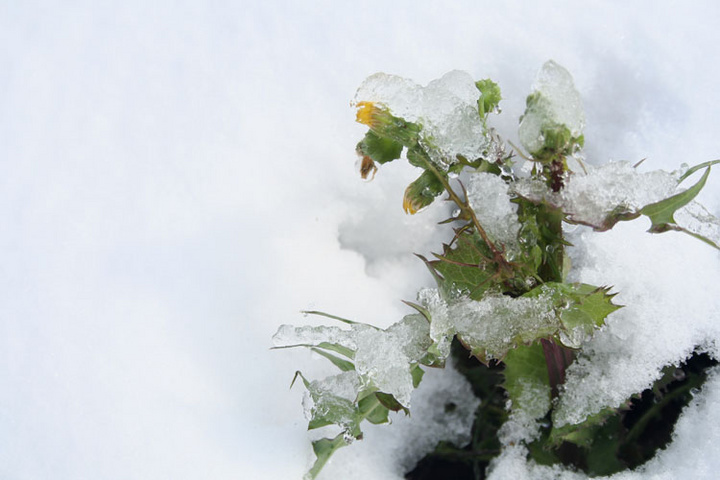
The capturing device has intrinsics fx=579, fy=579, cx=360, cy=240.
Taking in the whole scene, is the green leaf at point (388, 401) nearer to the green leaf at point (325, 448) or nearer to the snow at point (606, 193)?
the green leaf at point (325, 448)

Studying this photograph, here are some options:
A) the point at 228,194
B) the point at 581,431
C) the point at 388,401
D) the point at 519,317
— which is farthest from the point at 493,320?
the point at 228,194

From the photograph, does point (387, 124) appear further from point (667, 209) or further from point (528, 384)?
point (528, 384)

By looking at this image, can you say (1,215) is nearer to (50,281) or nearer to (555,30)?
(50,281)

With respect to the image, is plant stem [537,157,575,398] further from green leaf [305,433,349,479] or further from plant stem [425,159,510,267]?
green leaf [305,433,349,479]

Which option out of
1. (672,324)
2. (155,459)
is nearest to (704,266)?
(672,324)

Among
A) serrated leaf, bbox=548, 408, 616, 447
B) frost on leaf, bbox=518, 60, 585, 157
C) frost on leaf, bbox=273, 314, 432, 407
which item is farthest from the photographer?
serrated leaf, bbox=548, 408, 616, 447

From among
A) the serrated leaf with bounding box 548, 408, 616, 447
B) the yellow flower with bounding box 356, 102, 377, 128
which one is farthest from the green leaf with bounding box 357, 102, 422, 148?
the serrated leaf with bounding box 548, 408, 616, 447

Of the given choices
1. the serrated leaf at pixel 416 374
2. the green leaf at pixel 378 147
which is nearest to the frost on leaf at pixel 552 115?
the green leaf at pixel 378 147
